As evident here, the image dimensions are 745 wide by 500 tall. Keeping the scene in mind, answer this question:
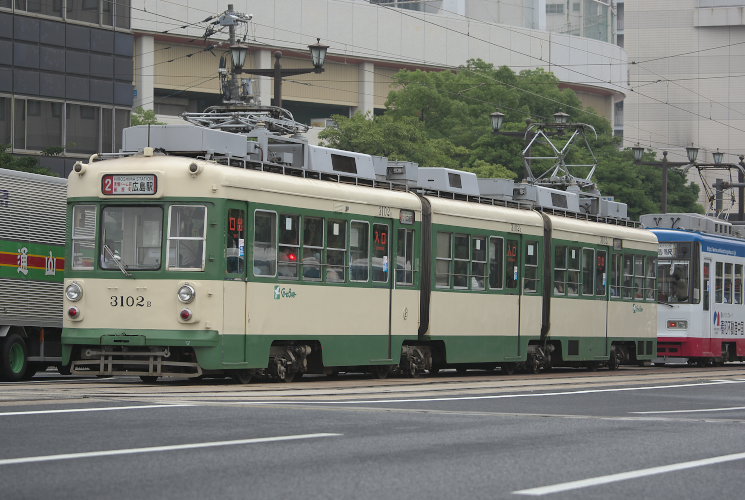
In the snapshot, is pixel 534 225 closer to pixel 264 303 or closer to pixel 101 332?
pixel 264 303

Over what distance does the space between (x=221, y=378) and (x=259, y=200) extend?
3011 mm

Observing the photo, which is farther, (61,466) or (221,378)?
(221,378)

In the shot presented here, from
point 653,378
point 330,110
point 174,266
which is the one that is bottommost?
point 653,378

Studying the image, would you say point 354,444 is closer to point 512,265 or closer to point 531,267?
point 512,265

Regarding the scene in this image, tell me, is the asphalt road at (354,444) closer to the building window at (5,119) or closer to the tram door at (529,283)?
the tram door at (529,283)

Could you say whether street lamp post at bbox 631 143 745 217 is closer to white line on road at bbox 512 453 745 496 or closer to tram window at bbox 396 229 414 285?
tram window at bbox 396 229 414 285

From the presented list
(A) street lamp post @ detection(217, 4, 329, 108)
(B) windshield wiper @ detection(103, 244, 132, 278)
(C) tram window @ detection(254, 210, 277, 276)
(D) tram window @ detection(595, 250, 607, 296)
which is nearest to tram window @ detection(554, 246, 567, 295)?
(D) tram window @ detection(595, 250, 607, 296)

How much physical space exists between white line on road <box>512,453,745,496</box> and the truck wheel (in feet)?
43.7

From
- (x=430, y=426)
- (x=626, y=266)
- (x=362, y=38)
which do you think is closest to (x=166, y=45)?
(x=362, y=38)

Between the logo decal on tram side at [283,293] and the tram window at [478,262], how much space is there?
5.49 meters

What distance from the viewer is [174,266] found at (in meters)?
19.1

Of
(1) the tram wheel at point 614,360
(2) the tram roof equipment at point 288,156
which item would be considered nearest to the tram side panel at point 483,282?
(2) the tram roof equipment at point 288,156

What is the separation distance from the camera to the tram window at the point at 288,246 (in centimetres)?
2017

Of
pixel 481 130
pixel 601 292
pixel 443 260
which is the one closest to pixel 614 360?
pixel 601 292
